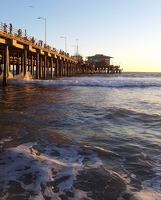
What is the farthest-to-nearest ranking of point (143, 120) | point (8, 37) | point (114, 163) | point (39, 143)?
point (8, 37)
point (143, 120)
point (39, 143)
point (114, 163)

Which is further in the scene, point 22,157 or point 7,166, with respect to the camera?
point 22,157

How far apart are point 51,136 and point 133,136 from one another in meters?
2.03

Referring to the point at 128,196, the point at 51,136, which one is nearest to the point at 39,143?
the point at 51,136

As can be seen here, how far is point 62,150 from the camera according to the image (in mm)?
5316

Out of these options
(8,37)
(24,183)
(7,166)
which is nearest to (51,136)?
(7,166)

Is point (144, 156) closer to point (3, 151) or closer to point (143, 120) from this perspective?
point (3, 151)

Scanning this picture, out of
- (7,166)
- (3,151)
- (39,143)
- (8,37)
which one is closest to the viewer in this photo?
(7,166)

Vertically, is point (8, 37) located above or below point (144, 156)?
above

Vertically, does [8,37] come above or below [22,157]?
above

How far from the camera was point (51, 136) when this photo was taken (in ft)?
20.7

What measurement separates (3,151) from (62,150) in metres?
1.16

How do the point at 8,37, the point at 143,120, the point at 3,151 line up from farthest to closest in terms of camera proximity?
1. the point at 8,37
2. the point at 143,120
3. the point at 3,151

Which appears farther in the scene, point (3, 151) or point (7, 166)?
point (3, 151)

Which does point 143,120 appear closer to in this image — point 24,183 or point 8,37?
point 24,183
